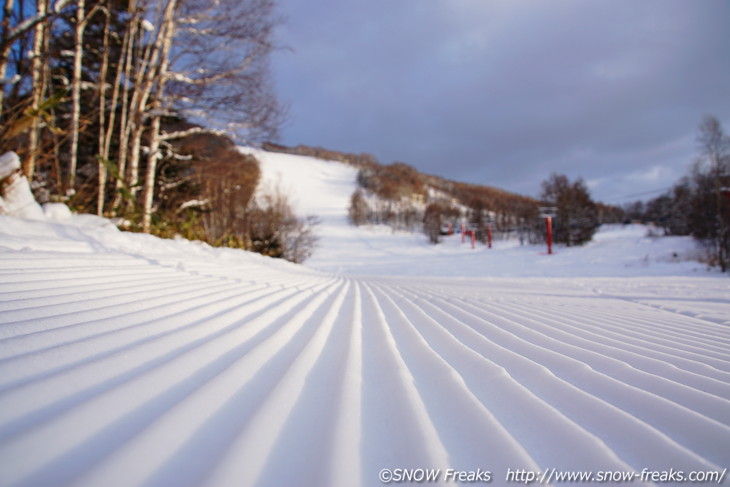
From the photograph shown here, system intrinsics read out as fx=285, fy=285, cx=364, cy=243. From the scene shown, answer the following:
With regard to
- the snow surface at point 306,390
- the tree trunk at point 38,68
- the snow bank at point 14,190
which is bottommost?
the snow surface at point 306,390

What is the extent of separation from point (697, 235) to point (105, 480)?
20.4m

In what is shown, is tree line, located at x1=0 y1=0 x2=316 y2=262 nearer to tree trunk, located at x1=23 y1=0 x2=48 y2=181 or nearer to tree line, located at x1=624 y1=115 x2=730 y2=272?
tree trunk, located at x1=23 y1=0 x2=48 y2=181

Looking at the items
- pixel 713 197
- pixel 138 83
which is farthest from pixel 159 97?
pixel 713 197

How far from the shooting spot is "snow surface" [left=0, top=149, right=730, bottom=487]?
50 centimetres

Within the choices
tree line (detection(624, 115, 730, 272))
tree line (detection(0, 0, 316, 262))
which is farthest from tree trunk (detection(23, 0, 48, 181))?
tree line (detection(624, 115, 730, 272))

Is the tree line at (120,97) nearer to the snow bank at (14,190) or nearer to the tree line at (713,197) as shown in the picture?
the snow bank at (14,190)

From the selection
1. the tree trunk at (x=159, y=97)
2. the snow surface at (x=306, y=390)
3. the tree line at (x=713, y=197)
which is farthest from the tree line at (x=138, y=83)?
the tree line at (x=713, y=197)

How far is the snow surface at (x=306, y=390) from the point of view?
50 centimetres

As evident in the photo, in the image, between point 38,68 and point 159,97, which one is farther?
point 159,97

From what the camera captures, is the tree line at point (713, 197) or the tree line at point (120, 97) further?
the tree line at point (713, 197)

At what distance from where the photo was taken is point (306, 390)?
77 centimetres

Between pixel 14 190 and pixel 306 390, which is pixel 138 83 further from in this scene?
pixel 306 390

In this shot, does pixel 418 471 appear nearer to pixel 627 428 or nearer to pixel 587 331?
pixel 627 428

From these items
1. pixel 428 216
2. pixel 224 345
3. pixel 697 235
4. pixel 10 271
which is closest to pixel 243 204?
pixel 10 271
